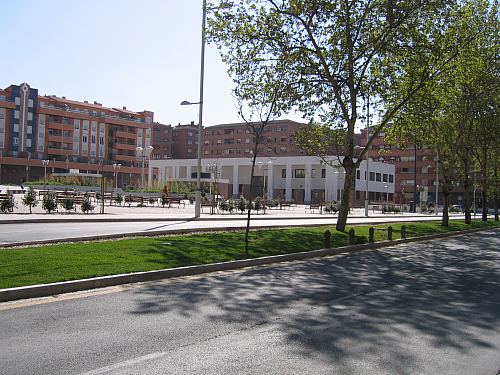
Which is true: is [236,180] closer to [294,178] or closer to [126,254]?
[294,178]

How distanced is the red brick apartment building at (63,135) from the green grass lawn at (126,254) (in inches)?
3248

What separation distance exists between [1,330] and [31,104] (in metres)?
100.0

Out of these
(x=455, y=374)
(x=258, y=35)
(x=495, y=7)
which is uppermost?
(x=495, y=7)

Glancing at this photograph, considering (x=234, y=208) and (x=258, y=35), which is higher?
(x=258, y=35)

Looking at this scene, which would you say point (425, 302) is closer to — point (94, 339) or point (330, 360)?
point (330, 360)

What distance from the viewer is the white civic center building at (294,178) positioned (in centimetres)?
8406

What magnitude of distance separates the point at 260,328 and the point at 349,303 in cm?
227

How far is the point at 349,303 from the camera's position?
8.15 m

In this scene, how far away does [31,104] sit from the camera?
317ft

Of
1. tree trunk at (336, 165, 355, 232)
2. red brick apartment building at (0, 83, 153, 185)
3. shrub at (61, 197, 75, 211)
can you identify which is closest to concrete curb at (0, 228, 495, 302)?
tree trunk at (336, 165, 355, 232)

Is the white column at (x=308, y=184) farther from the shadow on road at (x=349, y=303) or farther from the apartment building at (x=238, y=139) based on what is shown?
the shadow on road at (x=349, y=303)

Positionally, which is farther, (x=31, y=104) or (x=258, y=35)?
(x=31, y=104)

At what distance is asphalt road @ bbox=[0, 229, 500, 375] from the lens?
5.04 meters

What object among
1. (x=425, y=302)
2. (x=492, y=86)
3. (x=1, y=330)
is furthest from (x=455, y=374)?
(x=492, y=86)
